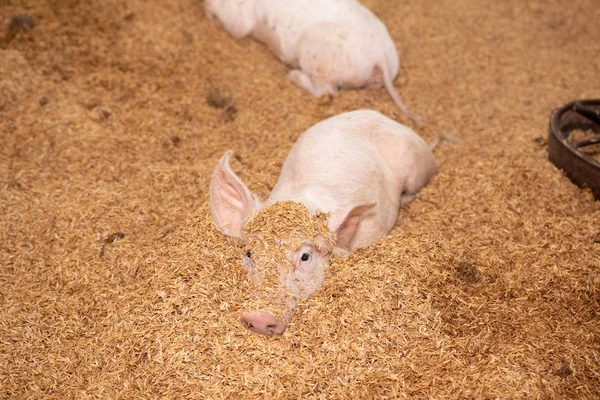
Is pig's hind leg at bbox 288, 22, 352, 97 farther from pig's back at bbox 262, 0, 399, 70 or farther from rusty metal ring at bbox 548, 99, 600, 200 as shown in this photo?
rusty metal ring at bbox 548, 99, 600, 200

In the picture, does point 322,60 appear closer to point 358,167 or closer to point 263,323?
point 358,167

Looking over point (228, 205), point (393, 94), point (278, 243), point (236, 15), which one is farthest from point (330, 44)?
point (278, 243)

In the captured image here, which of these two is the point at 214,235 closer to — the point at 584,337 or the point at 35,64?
the point at 584,337

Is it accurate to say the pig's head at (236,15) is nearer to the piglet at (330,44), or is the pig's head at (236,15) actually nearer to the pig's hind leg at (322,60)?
the piglet at (330,44)

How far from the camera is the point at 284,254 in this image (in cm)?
279

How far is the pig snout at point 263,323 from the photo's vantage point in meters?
2.60

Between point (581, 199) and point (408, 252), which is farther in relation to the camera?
point (581, 199)

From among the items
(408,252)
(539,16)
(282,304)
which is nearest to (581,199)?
(408,252)

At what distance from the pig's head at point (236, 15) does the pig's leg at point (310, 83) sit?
92 centimetres

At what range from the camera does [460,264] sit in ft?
10.3

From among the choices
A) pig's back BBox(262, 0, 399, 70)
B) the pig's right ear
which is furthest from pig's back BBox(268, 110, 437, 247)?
pig's back BBox(262, 0, 399, 70)

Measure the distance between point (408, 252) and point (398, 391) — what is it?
874mm

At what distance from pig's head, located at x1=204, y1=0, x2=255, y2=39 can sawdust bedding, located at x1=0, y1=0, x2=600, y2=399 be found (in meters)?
0.16

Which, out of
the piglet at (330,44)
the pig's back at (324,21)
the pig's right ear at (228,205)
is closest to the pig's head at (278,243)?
the pig's right ear at (228,205)
